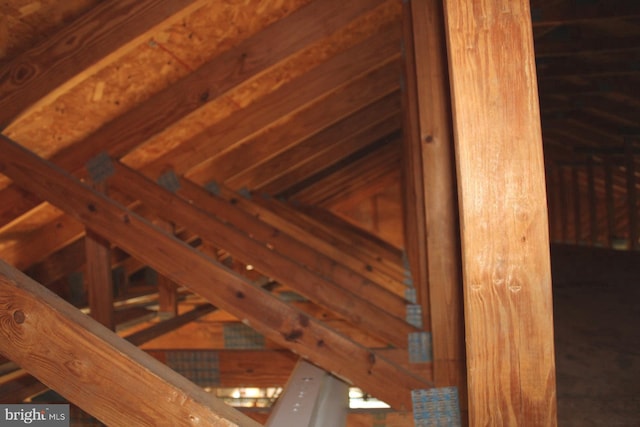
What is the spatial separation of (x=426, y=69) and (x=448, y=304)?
3.40 feet

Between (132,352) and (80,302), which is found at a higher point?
(80,302)

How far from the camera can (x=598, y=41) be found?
6227mm

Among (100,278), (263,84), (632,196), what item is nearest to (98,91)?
(100,278)

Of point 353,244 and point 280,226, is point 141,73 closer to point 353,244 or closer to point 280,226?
point 280,226

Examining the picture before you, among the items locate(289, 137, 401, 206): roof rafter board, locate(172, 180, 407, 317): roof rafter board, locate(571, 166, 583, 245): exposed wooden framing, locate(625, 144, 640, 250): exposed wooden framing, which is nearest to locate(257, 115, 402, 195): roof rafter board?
locate(289, 137, 401, 206): roof rafter board

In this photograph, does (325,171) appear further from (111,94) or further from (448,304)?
(448,304)

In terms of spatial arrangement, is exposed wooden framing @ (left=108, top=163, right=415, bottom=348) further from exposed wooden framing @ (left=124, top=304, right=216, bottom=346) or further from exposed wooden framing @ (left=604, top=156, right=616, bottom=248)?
exposed wooden framing @ (left=604, top=156, right=616, bottom=248)

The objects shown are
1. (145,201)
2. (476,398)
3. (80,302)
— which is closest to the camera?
(476,398)

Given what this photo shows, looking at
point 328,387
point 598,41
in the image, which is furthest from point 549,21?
point 328,387

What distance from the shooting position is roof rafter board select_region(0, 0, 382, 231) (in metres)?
3.32

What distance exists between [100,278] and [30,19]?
162 centimetres

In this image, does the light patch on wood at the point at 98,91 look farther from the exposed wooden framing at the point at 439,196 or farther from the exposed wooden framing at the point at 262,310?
the exposed wooden framing at the point at 439,196

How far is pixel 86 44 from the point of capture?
2.57 meters

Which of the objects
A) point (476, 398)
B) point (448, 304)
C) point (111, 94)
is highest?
point (111, 94)
